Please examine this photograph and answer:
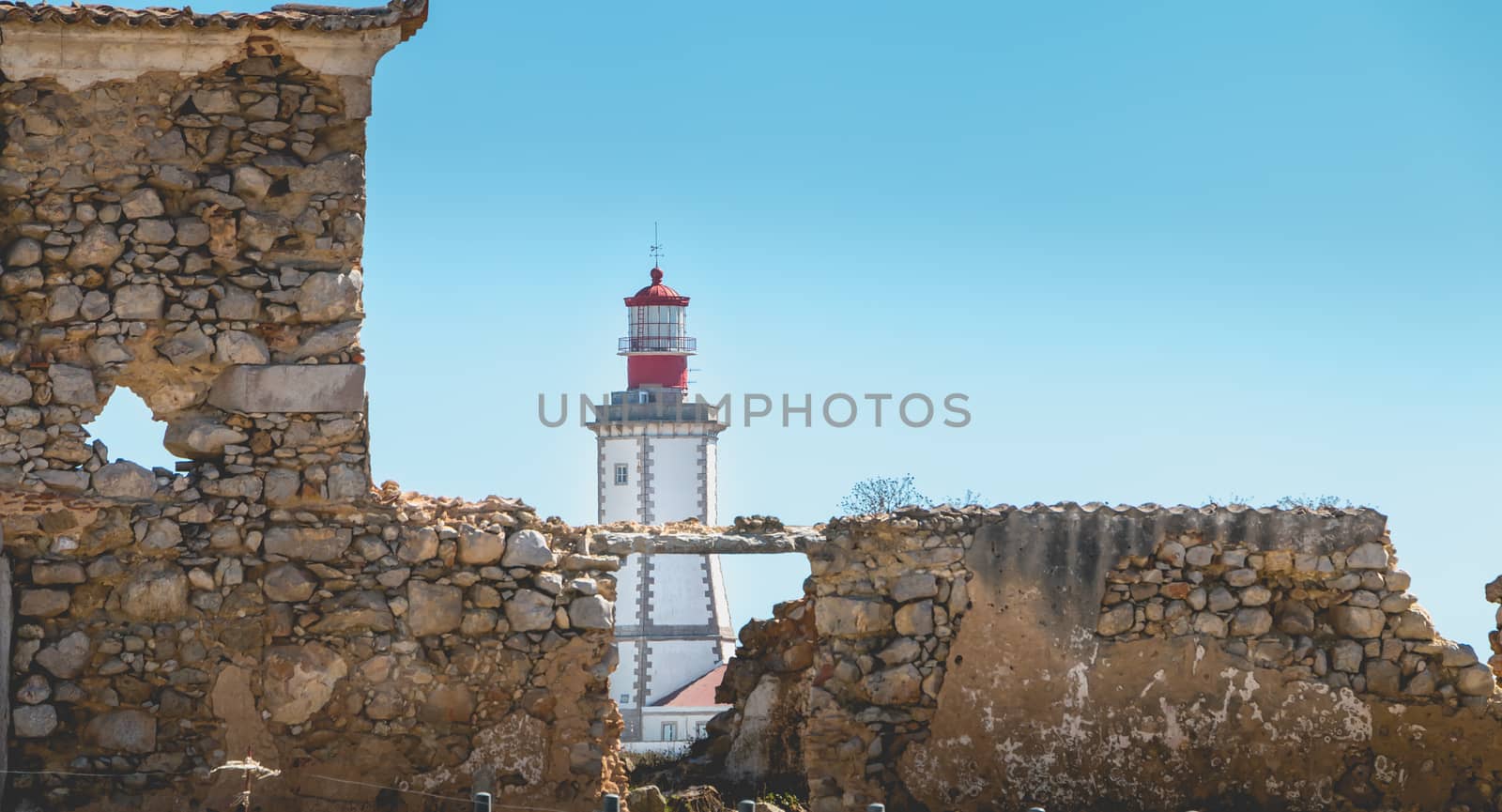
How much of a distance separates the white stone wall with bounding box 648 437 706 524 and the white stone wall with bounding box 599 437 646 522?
1.56ft

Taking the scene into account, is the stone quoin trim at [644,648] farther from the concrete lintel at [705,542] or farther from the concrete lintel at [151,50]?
the concrete lintel at [151,50]

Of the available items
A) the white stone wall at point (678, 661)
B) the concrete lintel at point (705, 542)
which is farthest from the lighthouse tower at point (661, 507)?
the concrete lintel at point (705, 542)

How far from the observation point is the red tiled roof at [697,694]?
170ft

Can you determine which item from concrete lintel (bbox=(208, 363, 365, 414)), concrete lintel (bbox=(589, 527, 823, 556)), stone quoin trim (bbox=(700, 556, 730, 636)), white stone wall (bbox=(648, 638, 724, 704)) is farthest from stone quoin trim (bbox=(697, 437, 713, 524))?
concrete lintel (bbox=(208, 363, 365, 414))

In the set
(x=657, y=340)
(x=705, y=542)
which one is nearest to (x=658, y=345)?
(x=657, y=340)

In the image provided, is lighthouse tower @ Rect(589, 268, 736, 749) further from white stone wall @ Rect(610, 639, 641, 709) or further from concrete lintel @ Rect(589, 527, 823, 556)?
concrete lintel @ Rect(589, 527, 823, 556)

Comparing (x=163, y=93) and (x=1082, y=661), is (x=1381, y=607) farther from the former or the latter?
(x=163, y=93)

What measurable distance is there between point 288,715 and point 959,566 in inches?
166

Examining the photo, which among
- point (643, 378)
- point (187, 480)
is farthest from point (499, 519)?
point (643, 378)

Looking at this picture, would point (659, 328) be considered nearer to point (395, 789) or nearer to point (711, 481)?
point (711, 481)

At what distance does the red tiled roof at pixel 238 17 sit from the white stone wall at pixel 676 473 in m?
50.2

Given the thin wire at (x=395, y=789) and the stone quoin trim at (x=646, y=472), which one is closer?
the thin wire at (x=395, y=789)

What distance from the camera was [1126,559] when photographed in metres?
13.0

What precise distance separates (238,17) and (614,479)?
51.2 metres
